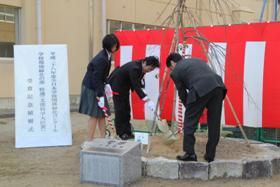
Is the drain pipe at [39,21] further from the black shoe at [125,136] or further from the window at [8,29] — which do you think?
the black shoe at [125,136]

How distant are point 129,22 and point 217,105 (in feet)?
31.7

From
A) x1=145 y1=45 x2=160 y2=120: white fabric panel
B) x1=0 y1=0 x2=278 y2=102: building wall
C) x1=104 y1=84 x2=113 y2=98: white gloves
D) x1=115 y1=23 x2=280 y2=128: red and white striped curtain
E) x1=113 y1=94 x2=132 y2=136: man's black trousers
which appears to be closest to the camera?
x1=104 y1=84 x2=113 y2=98: white gloves

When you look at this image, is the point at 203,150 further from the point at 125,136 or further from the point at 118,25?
the point at 118,25

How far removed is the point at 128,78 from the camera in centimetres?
595

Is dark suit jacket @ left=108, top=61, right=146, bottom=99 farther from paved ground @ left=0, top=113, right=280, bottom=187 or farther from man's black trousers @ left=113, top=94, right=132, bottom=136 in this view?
paved ground @ left=0, top=113, right=280, bottom=187

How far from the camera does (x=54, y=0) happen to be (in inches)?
464

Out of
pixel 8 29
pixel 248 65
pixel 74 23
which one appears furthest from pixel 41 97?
pixel 74 23

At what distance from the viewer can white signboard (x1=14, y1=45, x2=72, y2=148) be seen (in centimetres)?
667

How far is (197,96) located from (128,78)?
1.44 meters

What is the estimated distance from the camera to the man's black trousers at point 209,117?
4.83 meters

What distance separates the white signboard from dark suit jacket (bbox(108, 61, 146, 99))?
118 cm

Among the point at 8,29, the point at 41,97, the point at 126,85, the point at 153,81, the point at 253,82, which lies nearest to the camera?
the point at 126,85

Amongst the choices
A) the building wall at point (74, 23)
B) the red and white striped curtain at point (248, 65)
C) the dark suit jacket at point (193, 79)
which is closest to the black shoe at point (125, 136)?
the red and white striped curtain at point (248, 65)

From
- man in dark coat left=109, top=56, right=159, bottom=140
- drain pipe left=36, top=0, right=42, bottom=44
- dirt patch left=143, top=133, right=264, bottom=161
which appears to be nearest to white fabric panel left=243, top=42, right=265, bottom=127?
dirt patch left=143, top=133, right=264, bottom=161
